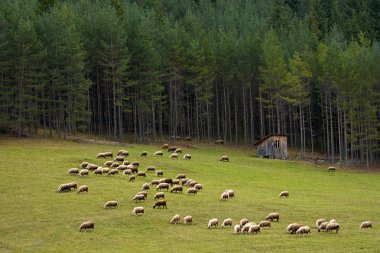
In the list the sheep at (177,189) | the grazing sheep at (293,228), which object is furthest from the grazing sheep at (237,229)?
the sheep at (177,189)

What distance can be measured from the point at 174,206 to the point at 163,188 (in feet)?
23.0

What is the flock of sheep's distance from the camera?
3897 cm

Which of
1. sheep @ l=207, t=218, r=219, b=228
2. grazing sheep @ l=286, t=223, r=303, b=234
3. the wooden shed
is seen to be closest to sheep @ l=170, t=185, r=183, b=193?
sheep @ l=207, t=218, r=219, b=228

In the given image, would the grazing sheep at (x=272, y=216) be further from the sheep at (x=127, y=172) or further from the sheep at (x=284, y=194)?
the sheep at (x=127, y=172)

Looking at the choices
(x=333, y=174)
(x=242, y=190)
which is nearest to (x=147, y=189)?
(x=242, y=190)

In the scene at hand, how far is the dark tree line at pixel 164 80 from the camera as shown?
8692cm

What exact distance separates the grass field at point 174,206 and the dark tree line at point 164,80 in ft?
38.4

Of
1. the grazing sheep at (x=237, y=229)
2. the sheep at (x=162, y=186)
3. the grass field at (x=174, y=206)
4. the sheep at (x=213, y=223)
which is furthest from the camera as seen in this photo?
the sheep at (x=162, y=186)

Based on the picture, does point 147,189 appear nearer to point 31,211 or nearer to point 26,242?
point 31,211

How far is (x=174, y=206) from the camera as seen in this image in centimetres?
4672

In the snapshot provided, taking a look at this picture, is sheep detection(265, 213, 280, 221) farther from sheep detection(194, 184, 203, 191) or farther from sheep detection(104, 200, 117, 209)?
sheep detection(194, 184, 203, 191)

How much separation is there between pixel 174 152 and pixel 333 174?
730 inches

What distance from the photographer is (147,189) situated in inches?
2071

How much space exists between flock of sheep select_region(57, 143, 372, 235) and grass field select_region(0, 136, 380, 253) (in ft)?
1.86
